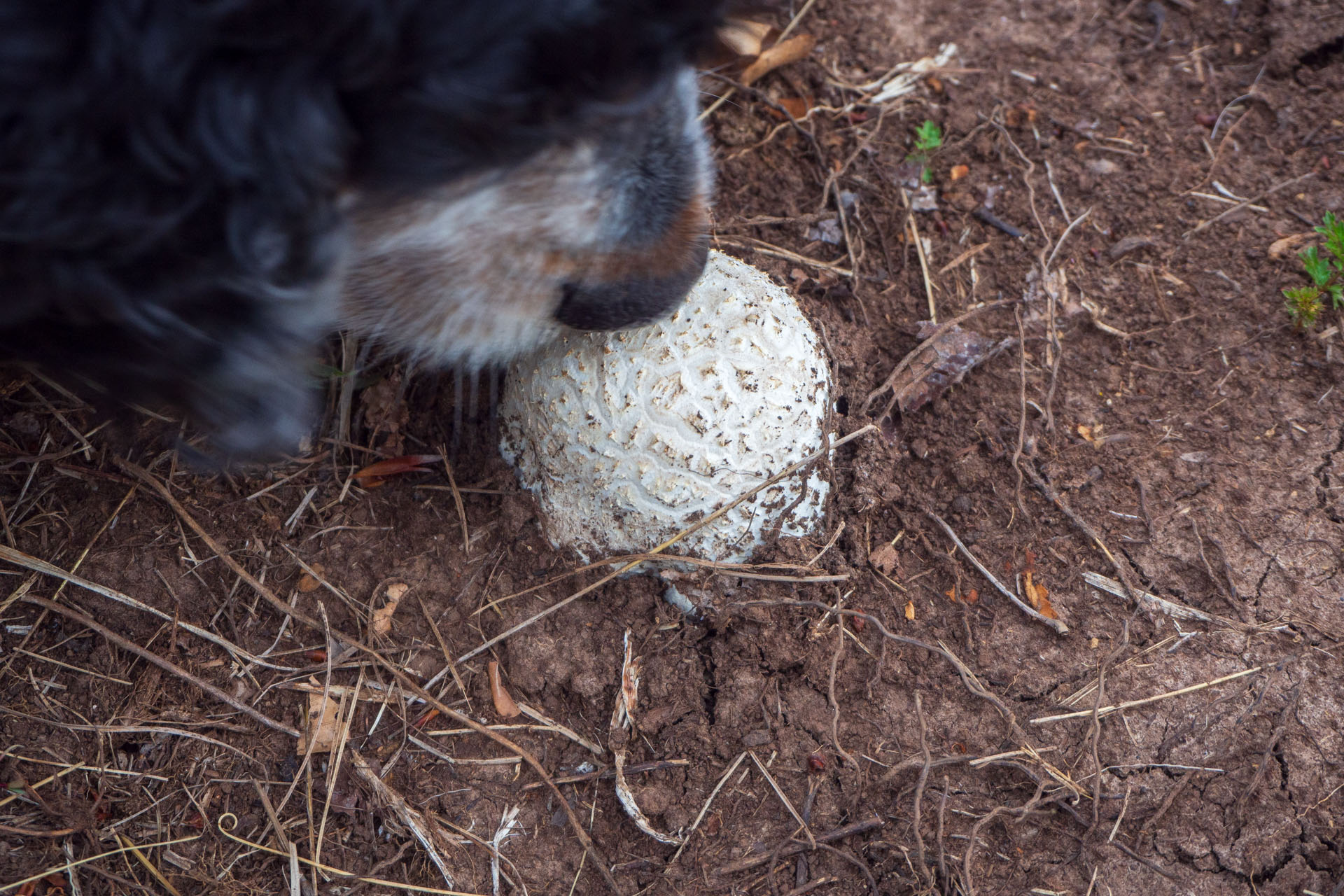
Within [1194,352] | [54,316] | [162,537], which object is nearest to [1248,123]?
[1194,352]

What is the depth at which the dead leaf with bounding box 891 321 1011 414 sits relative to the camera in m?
2.08

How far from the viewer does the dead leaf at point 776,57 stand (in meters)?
2.53

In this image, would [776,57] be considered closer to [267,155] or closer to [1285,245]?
[1285,245]

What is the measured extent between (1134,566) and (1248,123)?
4.74ft

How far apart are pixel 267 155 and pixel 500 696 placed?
4.02 ft

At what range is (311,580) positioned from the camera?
6.23ft

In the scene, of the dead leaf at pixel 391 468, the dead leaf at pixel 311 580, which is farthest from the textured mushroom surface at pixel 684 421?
the dead leaf at pixel 311 580

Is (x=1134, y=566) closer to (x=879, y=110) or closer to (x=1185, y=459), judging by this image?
(x=1185, y=459)

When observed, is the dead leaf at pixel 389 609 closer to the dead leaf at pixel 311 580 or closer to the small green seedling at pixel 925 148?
the dead leaf at pixel 311 580

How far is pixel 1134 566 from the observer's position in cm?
195

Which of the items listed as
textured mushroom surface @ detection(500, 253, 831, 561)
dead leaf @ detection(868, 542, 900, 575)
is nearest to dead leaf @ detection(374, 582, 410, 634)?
textured mushroom surface @ detection(500, 253, 831, 561)

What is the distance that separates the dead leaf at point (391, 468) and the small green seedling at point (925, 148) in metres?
1.55

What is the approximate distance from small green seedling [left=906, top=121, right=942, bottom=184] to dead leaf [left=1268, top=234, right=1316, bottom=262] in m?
0.91

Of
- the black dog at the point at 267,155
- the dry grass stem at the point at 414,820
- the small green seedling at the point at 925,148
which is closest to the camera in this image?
the black dog at the point at 267,155
